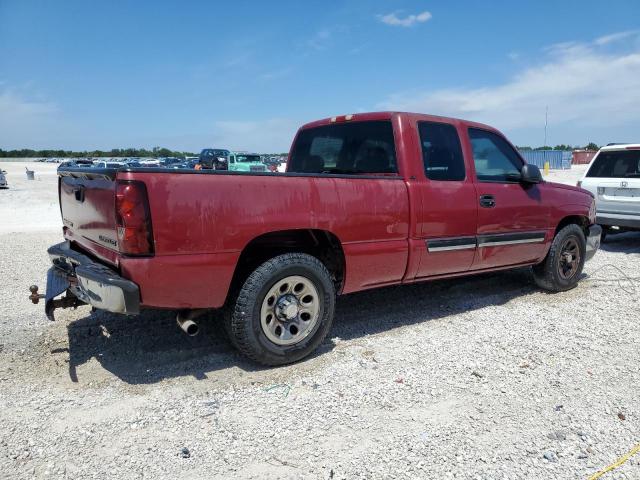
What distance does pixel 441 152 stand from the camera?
15.4 feet

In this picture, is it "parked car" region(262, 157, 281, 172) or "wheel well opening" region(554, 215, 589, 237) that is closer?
"wheel well opening" region(554, 215, 589, 237)

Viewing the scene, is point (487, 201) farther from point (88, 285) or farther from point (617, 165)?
point (617, 165)

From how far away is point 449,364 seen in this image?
12.7ft

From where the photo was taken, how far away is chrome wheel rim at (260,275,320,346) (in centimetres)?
367

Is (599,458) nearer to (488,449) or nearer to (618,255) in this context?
(488,449)

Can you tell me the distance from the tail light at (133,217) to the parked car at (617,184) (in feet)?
26.5

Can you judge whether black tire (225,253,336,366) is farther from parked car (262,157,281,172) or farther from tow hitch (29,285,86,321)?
parked car (262,157,281,172)

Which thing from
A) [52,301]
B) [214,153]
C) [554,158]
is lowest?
[52,301]

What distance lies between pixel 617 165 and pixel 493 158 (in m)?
5.02

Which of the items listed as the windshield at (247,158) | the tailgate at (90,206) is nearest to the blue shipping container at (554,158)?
the windshield at (247,158)

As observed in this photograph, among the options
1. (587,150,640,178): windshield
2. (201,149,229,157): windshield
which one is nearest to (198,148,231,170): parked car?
(201,149,229,157): windshield

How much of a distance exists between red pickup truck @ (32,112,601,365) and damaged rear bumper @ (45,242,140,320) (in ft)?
0.03

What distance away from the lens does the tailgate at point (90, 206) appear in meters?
3.22

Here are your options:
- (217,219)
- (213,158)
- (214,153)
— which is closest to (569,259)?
(217,219)
